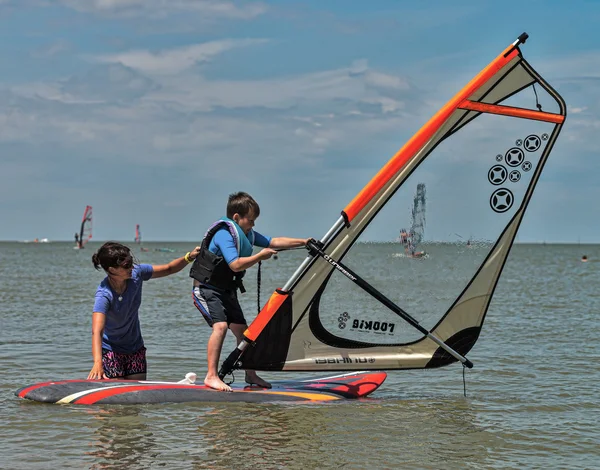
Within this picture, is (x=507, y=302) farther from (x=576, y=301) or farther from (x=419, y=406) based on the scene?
(x=419, y=406)

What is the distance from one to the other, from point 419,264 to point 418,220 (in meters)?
0.37

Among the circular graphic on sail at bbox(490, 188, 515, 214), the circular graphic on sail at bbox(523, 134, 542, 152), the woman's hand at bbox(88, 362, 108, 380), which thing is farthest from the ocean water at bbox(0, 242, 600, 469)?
the circular graphic on sail at bbox(523, 134, 542, 152)

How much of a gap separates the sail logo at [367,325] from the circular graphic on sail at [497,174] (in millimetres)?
1468

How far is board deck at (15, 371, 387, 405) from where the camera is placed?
659 cm

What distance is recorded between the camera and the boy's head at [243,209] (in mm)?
6516

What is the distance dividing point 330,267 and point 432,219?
3.21 feet

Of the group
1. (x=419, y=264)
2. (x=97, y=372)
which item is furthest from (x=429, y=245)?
(x=97, y=372)

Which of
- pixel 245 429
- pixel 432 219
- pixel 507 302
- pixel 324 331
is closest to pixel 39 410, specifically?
pixel 245 429

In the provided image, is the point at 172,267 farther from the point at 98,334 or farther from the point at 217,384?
the point at 217,384

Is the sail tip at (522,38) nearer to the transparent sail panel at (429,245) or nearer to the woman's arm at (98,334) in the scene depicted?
the transparent sail panel at (429,245)

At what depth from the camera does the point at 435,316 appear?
687cm

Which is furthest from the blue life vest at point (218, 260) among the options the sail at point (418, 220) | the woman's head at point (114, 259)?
the sail at point (418, 220)

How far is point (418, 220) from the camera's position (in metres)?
6.78

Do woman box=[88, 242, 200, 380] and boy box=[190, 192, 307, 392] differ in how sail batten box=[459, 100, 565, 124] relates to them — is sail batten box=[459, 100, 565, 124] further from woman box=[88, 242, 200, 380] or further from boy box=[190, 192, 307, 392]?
woman box=[88, 242, 200, 380]
